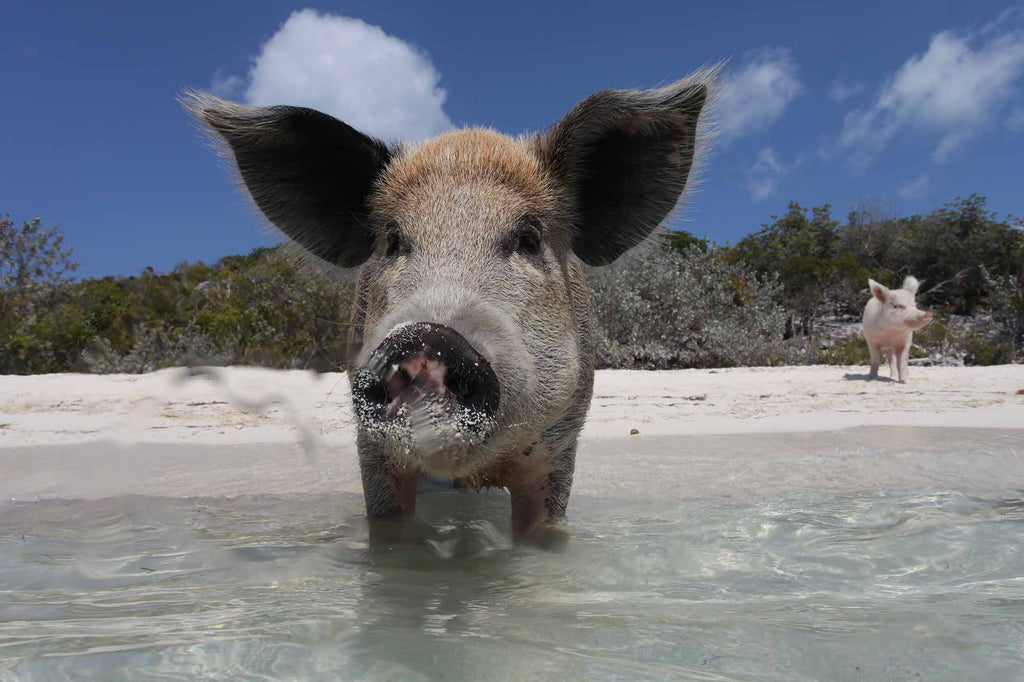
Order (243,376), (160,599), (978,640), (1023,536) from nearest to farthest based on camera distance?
1. (978,640)
2. (160,599)
3. (1023,536)
4. (243,376)

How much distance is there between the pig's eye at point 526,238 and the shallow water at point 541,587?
122 centimetres

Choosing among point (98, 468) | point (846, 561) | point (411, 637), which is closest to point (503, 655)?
point (411, 637)

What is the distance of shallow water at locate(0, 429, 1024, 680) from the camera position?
184 cm

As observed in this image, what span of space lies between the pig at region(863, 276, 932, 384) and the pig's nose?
9.21 metres

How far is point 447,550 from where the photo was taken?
3230 millimetres

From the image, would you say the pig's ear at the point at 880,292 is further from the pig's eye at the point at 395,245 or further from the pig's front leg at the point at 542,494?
the pig's eye at the point at 395,245

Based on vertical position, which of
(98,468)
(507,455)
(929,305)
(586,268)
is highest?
(929,305)

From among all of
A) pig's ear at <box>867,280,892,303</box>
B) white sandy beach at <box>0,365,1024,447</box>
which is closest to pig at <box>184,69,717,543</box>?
white sandy beach at <box>0,365,1024,447</box>

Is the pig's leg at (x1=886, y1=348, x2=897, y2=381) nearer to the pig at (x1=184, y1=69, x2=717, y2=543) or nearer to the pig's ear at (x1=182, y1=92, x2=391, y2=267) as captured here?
the pig at (x1=184, y1=69, x2=717, y2=543)

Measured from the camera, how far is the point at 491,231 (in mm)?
2846

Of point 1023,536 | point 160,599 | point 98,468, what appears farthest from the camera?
point 98,468

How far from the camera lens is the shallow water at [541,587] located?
1.84 meters

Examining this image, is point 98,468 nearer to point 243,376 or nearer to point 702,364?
point 243,376

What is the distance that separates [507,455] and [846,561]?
134cm
